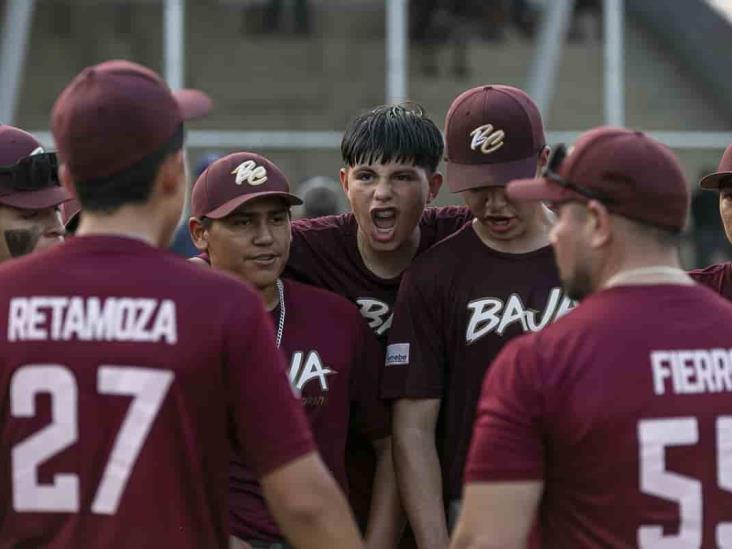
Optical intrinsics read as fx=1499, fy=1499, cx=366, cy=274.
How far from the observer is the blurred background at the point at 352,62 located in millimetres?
15078

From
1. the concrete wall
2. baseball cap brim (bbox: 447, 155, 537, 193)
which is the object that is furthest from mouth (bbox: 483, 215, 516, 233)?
the concrete wall

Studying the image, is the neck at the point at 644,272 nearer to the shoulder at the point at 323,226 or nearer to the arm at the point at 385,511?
the arm at the point at 385,511

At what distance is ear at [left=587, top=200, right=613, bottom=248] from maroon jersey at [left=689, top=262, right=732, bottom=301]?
5.86 feet

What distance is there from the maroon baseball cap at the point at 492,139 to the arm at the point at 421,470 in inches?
30.7

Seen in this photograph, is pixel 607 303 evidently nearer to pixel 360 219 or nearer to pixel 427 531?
pixel 427 531

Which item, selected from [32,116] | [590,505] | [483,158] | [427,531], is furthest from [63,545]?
[32,116]

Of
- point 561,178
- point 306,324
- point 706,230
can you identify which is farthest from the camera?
point 706,230

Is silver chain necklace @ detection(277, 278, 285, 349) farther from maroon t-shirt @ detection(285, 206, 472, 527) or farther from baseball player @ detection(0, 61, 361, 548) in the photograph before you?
baseball player @ detection(0, 61, 361, 548)

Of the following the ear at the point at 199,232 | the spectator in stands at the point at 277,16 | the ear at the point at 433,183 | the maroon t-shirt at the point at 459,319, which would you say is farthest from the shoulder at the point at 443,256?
the spectator in stands at the point at 277,16

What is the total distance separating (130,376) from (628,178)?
1.27 meters

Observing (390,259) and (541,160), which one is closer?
(541,160)

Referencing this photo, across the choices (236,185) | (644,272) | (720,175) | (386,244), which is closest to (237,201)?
(236,185)

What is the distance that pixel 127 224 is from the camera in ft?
11.6

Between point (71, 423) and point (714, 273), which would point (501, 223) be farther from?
point (71, 423)
